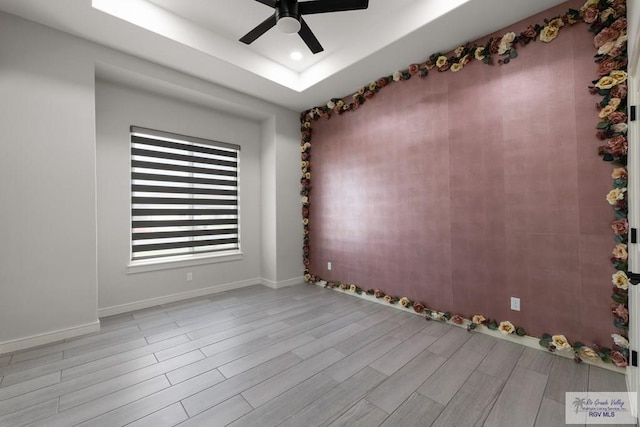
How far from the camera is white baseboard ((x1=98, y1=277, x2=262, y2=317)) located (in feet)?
10.8

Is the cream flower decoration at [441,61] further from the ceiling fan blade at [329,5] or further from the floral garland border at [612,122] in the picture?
the ceiling fan blade at [329,5]

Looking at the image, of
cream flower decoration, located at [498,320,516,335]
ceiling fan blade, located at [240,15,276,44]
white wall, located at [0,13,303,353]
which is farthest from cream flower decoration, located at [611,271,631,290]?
white wall, located at [0,13,303,353]

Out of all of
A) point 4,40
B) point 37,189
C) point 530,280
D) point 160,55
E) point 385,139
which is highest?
point 160,55

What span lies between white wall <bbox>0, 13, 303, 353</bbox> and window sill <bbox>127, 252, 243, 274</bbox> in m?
0.08

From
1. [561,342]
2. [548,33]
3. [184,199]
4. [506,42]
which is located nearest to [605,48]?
[548,33]

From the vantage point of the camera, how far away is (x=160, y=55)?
3.03m

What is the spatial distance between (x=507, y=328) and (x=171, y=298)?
3.98m

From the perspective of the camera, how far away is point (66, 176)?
2.63 m

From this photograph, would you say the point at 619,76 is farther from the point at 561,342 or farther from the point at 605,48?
the point at 561,342

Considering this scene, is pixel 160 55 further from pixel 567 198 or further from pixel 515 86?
pixel 567 198

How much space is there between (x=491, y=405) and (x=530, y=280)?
1.26 m

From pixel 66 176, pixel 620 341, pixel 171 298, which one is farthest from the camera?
pixel 171 298

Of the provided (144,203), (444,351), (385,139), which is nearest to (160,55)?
(144,203)

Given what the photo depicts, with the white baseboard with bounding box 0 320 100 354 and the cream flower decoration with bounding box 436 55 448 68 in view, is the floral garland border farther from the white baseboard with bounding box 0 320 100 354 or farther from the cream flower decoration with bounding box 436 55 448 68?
the white baseboard with bounding box 0 320 100 354
